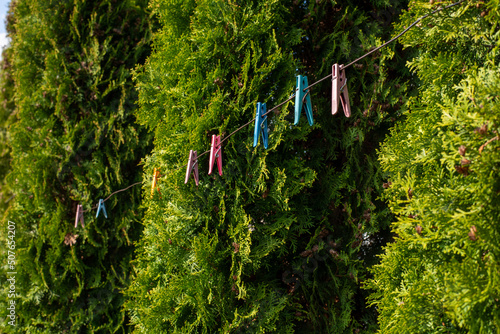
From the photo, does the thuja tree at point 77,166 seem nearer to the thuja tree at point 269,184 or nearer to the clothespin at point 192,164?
the thuja tree at point 269,184

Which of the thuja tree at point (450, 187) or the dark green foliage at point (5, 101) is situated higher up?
the dark green foliage at point (5, 101)

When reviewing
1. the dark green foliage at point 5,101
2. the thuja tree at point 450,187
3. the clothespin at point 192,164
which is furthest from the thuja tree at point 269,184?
the dark green foliage at point 5,101

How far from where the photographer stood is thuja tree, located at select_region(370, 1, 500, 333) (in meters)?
1.40

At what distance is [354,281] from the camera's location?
255 centimetres

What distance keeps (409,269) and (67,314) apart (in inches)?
146

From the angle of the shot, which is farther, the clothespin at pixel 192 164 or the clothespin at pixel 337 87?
the clothespin at pixel 192 164

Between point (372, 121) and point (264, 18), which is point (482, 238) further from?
point (264, 18)

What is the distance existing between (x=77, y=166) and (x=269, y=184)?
8.33ft

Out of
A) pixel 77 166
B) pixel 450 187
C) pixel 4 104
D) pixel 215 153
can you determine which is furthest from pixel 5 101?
pixel 450 187

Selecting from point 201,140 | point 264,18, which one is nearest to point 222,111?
point 201,140

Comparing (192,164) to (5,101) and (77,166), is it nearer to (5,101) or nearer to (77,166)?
(77,166)

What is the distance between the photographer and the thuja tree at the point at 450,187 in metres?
1.40

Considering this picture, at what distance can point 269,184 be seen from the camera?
2.62 metres

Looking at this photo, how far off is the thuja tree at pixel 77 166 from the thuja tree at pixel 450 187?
2.91m
